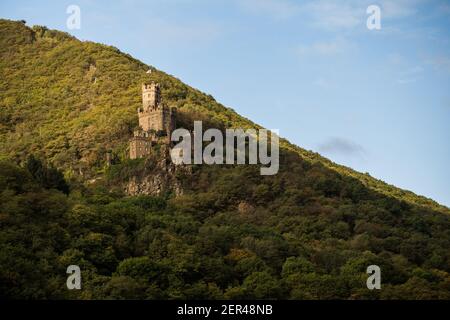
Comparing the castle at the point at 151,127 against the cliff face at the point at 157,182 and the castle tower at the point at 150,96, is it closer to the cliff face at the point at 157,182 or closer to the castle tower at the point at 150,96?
the castle tower at the point at 150,96

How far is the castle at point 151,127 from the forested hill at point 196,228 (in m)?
2.09

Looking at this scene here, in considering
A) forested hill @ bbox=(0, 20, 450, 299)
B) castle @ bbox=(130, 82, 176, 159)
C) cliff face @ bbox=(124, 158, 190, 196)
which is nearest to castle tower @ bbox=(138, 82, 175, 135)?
castle @ bbox=(130, 82, 176, 159)

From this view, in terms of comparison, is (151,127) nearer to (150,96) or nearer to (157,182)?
(150,96)

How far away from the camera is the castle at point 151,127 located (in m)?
157

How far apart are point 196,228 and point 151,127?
2908cm

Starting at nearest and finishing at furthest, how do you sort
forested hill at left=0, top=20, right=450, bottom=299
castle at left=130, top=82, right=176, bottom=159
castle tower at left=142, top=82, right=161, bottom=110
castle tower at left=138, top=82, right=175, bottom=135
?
forested hill at left=0, top=20, right=450, bottom=299
castle at left=130, top=82, right=176, bottom=159
castle tower at left=138, top=82, right=175, bottom=135
castle tower at left=142, top=82, right=161, bottom=110

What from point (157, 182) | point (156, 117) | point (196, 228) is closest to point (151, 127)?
point (156, 117)

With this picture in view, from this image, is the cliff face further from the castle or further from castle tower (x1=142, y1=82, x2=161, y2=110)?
castle tower (x1=142, y1=82, x2=161, y2=110)

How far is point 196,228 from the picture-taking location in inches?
5369

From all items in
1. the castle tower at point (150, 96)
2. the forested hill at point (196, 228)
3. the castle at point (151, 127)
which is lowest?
the forested hill at point (196, 228)

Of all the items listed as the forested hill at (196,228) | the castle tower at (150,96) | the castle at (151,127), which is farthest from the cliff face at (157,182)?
the castle tower at (150,96)

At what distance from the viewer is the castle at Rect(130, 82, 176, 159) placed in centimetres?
15712

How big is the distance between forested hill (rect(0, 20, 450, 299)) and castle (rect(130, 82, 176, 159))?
2085mm
